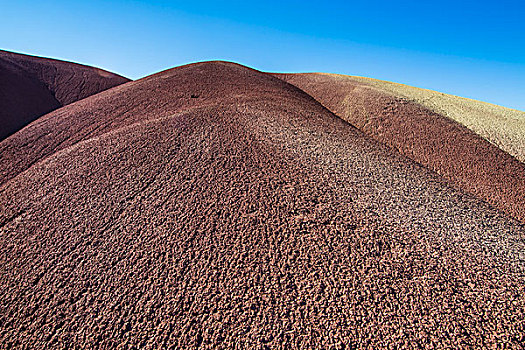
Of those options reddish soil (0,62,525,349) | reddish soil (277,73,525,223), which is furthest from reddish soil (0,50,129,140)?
reddish soil (277,73,525,223)

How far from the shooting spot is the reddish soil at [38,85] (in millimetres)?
10945

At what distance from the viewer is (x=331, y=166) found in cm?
504

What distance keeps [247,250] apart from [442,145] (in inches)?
248

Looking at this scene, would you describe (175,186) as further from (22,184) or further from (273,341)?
(22,184)

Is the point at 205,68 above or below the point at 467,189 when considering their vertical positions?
above

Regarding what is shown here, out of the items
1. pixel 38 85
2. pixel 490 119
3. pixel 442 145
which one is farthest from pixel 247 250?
pixel 38 85

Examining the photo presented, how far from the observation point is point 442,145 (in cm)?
718

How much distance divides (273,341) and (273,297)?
42 cm

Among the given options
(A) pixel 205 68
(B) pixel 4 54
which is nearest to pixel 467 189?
(A) pixel 205 68

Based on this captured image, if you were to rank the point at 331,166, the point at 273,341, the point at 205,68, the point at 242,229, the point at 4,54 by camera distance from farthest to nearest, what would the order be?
the point at 4,54
the point at 205,68
the point at 331,166
the point at 242,229
the point at 273,341

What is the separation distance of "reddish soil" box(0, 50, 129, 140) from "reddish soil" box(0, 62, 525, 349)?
23.7ft

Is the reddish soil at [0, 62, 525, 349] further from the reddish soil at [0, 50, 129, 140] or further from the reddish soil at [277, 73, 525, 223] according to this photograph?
the reddish soil at [0, 50, 129, 140]

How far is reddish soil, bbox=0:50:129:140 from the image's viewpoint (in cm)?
1095

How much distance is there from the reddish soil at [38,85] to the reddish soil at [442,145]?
457 inches
